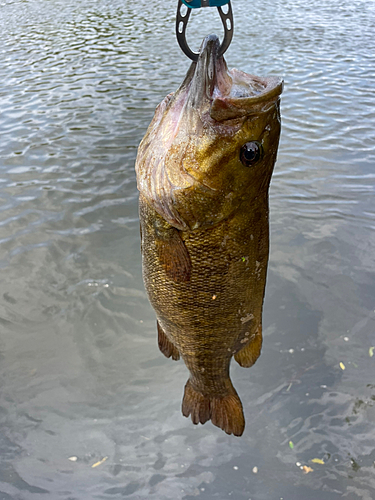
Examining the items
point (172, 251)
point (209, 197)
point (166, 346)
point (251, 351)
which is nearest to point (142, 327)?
point (166, 346)

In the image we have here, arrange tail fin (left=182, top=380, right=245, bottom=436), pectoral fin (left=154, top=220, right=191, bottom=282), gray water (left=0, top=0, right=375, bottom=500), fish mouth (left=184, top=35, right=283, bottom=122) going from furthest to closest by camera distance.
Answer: gray water (left=0, top=0, right=375, bottom=500), tail fin (left=182, top=380, right=245, bottom=436), pectoral fin (left=154, top=220, right=191, bottom=282), fish mouth (left=184, top=35, right=283, bottom=122)

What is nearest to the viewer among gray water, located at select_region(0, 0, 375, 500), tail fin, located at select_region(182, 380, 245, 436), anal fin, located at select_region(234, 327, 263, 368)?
anal fin, located at select_region(234, 327, 263, 368)

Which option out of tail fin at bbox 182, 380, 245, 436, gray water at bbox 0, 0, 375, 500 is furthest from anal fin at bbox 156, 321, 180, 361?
gray water at bbox 0, 0, 375, 500

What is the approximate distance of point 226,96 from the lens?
142 centimetres

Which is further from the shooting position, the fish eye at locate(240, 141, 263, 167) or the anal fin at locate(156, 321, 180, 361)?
the anal fin at locate(156, 321, 180, 361)

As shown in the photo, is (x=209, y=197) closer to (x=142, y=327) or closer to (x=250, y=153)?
(x=250, y=153)

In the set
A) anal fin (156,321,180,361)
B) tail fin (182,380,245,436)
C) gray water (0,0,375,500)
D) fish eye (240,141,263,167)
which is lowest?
gray water (0,0,375,500)

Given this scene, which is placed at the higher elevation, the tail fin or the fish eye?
the fish eye

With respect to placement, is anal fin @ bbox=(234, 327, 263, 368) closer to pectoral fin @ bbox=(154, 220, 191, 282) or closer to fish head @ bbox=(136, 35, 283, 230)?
pectoral fin @ bbox=(154, 220, 191, 282)

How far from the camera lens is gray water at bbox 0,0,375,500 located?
9.87ft

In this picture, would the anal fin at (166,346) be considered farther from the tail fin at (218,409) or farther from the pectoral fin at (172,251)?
the pectoral fin at (172,251)

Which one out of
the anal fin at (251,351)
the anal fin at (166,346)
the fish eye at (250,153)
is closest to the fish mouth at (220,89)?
the fish eye at (250,153)

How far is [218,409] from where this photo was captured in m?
2.28

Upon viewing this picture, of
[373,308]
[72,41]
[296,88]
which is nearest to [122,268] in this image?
[373,308]
